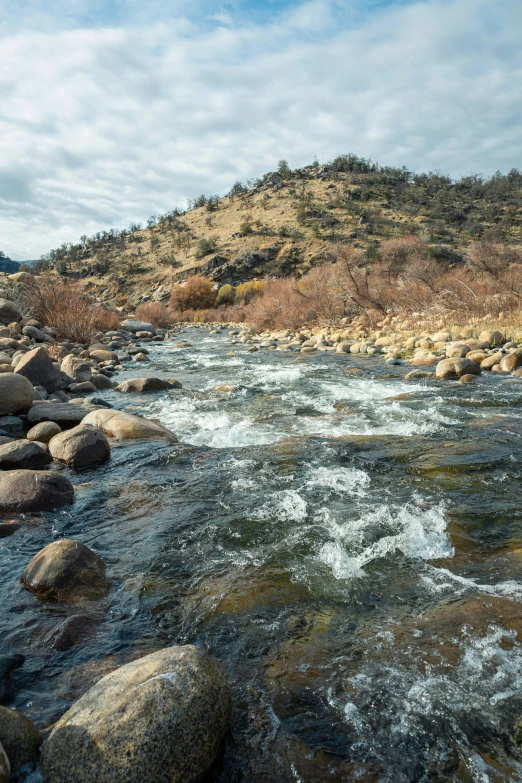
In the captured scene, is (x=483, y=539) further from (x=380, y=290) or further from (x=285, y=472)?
(x=380, y=290)

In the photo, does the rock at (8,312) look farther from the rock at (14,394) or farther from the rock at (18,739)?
the rock at (18,739)

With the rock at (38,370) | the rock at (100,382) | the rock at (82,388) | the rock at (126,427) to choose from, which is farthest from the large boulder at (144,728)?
the rock at (100,382)

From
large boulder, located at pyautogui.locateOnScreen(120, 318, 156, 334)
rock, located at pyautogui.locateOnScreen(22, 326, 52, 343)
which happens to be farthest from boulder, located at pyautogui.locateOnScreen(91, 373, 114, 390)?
large boulder, located at pyautogui.locateOnScreen(120, 318, 156, 334)

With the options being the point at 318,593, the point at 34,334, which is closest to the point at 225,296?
the point at 34,334

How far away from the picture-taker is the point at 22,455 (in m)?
5.55

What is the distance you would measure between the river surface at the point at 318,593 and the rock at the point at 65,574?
100 millimetres

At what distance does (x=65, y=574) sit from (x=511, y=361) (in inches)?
457

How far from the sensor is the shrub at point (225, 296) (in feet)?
132

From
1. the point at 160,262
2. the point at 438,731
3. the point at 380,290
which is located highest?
the point at 160,262

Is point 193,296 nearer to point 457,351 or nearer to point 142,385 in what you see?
point 457,351

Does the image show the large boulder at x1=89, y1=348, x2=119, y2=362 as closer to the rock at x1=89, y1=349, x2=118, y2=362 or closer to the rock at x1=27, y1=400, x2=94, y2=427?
the rock at x1=89, y1=349, x2=118, y2=362

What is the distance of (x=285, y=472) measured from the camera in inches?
215

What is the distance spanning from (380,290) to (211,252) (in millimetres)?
34125

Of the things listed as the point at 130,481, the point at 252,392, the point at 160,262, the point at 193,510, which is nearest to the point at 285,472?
the point at 193,510
